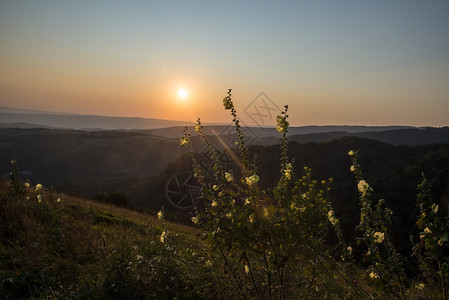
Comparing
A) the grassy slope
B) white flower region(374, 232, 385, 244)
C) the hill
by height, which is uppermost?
white flower region(374, 232, 385, 244)

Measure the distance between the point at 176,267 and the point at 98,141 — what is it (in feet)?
411

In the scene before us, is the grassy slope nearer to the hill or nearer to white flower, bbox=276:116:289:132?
white flower, bbox=276:116:289:132

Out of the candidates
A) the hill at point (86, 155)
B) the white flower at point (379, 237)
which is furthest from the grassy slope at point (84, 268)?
the hill at point (86, 155)

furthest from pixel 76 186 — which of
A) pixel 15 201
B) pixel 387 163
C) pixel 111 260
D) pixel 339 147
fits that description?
pixel 111 260

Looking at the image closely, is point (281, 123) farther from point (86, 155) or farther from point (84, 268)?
point (86, 155)

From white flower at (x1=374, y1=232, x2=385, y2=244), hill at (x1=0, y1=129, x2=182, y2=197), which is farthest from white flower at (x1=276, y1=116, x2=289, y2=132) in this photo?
hill at (x1=0, y1=129, x2=182, y2=197)

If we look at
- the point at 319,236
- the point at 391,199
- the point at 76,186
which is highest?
the point at 319,236

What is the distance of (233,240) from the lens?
10.1 feet

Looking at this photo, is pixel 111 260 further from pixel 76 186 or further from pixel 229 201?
pixel 76 186

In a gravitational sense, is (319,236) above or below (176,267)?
above

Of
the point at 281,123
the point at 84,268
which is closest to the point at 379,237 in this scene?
the point at 281,123

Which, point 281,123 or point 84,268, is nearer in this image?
point 281,123

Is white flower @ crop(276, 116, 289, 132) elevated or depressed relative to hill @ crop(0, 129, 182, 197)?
elevated

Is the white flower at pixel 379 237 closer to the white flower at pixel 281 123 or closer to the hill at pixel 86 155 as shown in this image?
the white flower at pixel 281 123
